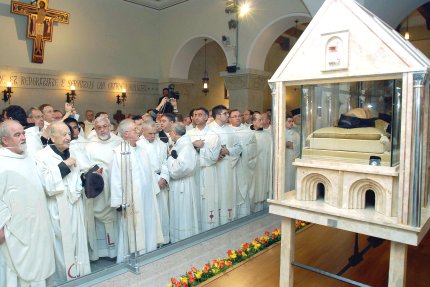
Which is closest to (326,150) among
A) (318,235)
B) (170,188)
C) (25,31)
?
(318,235)

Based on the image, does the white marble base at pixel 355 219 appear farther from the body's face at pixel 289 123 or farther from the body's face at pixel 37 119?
the body's face at pixel 37 119

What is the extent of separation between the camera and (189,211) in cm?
521

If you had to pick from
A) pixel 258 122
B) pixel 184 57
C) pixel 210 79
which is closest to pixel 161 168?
pixel 258 122

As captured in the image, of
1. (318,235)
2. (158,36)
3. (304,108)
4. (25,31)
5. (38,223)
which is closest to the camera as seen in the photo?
(304,108)

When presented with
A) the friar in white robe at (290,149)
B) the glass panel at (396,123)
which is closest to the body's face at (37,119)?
the friar in white robe at (290,149)

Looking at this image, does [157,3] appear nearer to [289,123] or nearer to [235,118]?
[235,118]

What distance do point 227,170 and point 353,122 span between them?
10.8ft

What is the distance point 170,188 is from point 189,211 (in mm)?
441

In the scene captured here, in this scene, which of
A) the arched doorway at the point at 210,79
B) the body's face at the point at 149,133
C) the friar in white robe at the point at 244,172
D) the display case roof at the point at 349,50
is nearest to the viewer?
the display case roof at the point at 349,50

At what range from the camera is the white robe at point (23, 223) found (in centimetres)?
311

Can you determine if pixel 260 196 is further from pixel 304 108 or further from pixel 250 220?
pixel 304 108

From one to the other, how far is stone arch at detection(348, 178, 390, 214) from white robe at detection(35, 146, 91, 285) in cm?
265

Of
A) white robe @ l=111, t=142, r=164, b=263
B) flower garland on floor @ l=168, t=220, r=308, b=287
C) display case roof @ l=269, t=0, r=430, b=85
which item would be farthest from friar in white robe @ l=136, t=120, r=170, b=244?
display case roof @ l=269, t=0, r=430, b=85

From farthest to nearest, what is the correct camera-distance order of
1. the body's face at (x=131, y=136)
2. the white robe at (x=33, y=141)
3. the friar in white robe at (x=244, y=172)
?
the friar in white robe at (x=244, y=172) < the white robe at (x=33, y=141) < the body's face at (x=131, y=136)
